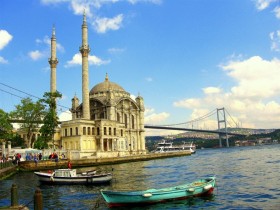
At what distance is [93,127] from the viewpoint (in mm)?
65000

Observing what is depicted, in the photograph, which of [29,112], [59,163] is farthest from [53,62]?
[59,163]

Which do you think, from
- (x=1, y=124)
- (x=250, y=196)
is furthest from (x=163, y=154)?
(x=250, y=196)

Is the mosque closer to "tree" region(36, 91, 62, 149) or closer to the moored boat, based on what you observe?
"tree" region(36, 91, 62, 149)

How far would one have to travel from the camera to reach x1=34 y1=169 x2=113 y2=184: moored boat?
Result: 24562 mm

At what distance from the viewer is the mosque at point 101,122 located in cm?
6241

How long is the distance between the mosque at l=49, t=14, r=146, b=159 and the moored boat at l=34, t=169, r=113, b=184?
28.0m

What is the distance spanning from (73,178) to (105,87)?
59.4 meters

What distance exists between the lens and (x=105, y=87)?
83.4m

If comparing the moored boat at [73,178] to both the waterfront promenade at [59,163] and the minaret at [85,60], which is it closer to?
the waterfront promenade at [59,163]

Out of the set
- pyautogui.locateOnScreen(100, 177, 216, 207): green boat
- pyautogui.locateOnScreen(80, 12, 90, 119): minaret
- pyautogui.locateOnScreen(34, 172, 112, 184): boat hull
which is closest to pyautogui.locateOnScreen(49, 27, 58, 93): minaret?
pyautogui.locateOnScreen(80, 12, 90, 119): minaret

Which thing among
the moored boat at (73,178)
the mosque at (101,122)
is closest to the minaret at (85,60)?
A: the mosque at (101,122)

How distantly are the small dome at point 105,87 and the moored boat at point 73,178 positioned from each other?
183ft

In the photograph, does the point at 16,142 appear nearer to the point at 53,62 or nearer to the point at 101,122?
the point at 101,122

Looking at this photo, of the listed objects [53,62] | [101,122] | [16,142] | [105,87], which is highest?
[53,62]
